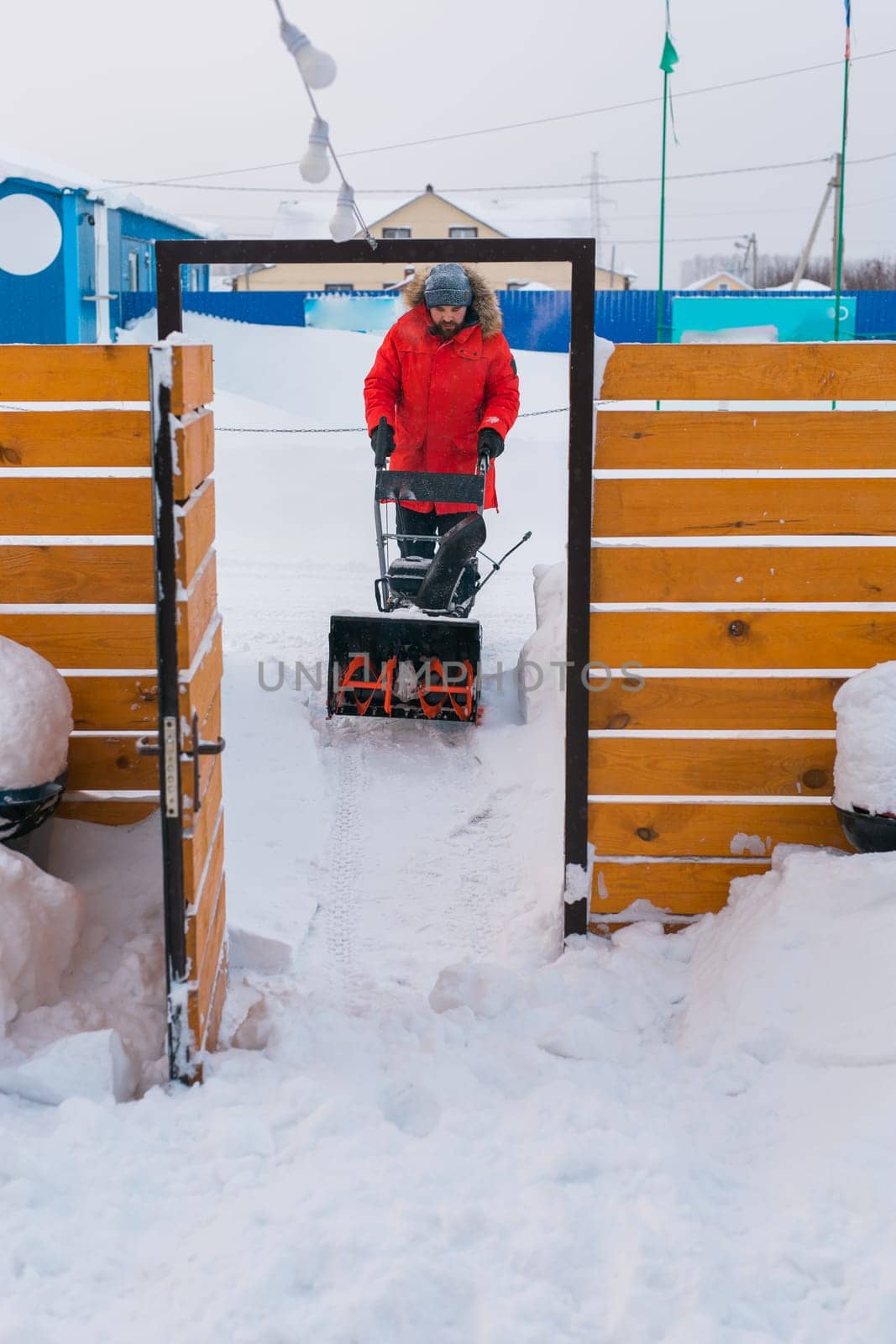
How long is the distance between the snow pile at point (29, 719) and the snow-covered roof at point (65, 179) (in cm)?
1354

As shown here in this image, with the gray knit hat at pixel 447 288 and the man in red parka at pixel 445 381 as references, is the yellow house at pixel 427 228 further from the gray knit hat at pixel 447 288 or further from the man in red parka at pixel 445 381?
the gray knit hat at pixel 447 288

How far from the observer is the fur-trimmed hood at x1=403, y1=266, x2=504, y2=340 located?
20.0 ft

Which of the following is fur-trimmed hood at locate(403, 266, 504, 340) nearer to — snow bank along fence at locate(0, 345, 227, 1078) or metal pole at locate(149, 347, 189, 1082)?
snow bank along fence at locate(0, 345, 227, 1078)

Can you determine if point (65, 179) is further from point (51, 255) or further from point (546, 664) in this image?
point (546, 664)

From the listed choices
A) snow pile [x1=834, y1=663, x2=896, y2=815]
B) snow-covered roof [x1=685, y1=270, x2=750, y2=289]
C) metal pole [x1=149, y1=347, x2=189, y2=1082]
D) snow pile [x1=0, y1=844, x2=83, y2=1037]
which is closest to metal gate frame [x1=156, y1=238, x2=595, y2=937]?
snow pile [x1=834, y1=663, x2=896, y2=815]

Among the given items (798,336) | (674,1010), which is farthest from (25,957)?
(798,336)

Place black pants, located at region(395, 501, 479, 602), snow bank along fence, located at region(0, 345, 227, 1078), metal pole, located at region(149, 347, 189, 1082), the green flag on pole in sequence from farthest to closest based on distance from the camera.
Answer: the green flag on pole, black pants, located at region(395, 501, 479, 602), snow bank along fence, located at region(0, 345, 227, 1078), metal pole, located at region(149, 347, 189, 1082)

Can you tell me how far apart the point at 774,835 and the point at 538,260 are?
1758 mm

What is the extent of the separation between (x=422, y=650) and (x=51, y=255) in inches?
481

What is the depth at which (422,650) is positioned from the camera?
5922 mm

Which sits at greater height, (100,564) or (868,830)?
(100,564)

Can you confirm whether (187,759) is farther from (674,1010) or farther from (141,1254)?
(674,1010)

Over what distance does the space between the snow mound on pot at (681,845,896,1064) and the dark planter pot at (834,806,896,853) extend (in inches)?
2.3

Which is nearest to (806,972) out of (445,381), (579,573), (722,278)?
(579,573)
